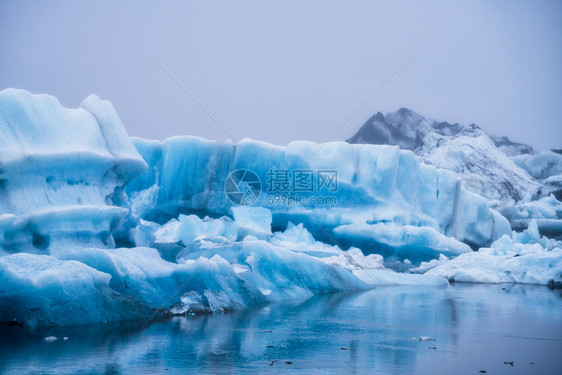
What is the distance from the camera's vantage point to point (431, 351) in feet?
17.3

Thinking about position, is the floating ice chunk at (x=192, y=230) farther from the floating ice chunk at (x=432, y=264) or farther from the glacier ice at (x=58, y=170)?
the floating ice chunk at (x=432, y=264)

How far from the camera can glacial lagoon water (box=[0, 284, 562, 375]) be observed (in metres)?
4.54

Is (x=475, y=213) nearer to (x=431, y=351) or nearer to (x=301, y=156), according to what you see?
(x=301, y=156)

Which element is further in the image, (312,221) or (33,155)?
(312,221)

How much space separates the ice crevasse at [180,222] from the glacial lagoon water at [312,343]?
1.53 feet

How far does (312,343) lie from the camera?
5.55 meters

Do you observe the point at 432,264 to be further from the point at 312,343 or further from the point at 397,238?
the point at 312,343

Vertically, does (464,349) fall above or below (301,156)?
below

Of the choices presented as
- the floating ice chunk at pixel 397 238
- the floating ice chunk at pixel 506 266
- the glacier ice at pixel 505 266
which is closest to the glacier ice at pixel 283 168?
the floating ice chunk at pixel 397 238

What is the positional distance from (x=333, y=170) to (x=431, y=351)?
9.03 m

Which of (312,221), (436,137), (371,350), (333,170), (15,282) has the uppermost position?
(436,137)

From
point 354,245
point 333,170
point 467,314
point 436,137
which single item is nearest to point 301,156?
point 333,170

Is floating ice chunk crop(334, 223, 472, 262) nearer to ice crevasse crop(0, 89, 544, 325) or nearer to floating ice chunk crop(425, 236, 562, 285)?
ice crevasse crop(0, 89, 544, 325)

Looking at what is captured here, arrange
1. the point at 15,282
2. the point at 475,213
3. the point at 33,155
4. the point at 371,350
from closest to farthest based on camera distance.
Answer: the point at 371,350, the point at 15,282, the point at 33,155, the point at 475,213
